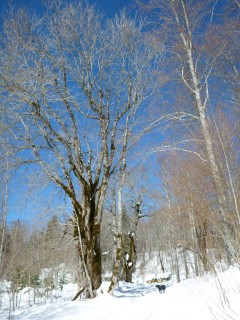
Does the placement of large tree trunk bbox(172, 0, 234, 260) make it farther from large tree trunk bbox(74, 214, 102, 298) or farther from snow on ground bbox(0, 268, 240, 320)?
large tree trunk bbox(74, 214, 102, 298)

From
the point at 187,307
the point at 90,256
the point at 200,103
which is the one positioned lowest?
the point at 187,307

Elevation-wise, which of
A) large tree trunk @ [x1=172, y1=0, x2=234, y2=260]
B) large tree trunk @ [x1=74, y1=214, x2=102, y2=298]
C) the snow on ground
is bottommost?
the snow on ground

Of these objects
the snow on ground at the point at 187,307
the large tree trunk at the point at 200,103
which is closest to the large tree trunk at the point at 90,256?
the snow on ground at the point at 187,307

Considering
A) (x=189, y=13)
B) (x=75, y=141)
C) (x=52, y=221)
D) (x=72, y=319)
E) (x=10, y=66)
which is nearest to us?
(x=72, y=319)

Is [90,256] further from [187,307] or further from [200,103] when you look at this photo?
[200,103]

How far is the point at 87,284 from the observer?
21.9 ft

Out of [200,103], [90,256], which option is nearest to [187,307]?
[90,256]

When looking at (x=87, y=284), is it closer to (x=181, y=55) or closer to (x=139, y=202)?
(x=181, y=55)

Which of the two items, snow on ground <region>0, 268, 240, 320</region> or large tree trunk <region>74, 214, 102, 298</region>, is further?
large tree trunk <region>74, 214, 102, 298</region>

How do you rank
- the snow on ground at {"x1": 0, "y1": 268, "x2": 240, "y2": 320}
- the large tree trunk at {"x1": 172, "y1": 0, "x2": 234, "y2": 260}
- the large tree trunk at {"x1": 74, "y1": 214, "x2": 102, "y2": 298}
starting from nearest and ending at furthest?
the snow on ground at {"x1": 0, "y1": 268, "x2": 240, "y2": 320}, the large tree trunk at {"x1": 172, "y1": 0, "x2": 234, "y2": 260}, the large tree trunk at {"x1": 74, "y1": 214, "x2": 102, "y2": 298}

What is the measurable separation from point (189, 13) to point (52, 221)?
28.0ft

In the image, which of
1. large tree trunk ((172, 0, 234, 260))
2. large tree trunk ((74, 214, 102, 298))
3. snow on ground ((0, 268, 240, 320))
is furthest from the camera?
large tree trunk ((74, 214, 102, 298))

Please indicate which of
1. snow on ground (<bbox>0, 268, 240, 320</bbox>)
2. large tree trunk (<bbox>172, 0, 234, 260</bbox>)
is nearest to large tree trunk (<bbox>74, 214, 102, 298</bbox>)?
snow on ground (<bbox>0, 268, 240, 320</bbox>)

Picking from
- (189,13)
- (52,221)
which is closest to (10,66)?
(52,221)
